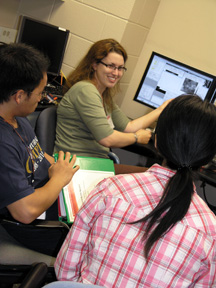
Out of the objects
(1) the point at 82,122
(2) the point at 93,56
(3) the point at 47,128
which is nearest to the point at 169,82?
(2) the point at 93,56

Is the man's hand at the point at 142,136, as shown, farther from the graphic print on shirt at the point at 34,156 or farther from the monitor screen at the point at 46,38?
the monitor screen at the point at 46,38

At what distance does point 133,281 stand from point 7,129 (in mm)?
679

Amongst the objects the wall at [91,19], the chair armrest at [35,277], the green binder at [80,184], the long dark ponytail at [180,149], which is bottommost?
the chair armrest at [35,277]

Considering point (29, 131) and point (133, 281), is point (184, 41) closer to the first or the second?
point (29, 131)

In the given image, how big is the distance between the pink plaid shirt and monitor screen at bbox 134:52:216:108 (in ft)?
4.71

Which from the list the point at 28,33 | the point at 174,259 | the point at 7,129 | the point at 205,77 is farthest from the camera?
the point at 28,33

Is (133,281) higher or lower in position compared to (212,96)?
lower

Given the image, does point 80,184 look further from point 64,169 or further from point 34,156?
point 34,156

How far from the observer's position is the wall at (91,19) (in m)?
2.54

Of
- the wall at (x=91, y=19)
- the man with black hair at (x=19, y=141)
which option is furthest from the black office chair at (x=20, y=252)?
the wall at (x=91, y=19)

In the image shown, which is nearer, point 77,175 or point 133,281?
point 133,281

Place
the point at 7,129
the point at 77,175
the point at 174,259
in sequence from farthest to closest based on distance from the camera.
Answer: the point at 77,175 < the point at 7,129 < the point at 174,259

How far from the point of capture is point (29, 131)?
1.39 metres

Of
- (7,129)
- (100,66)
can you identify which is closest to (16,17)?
(100,66)
